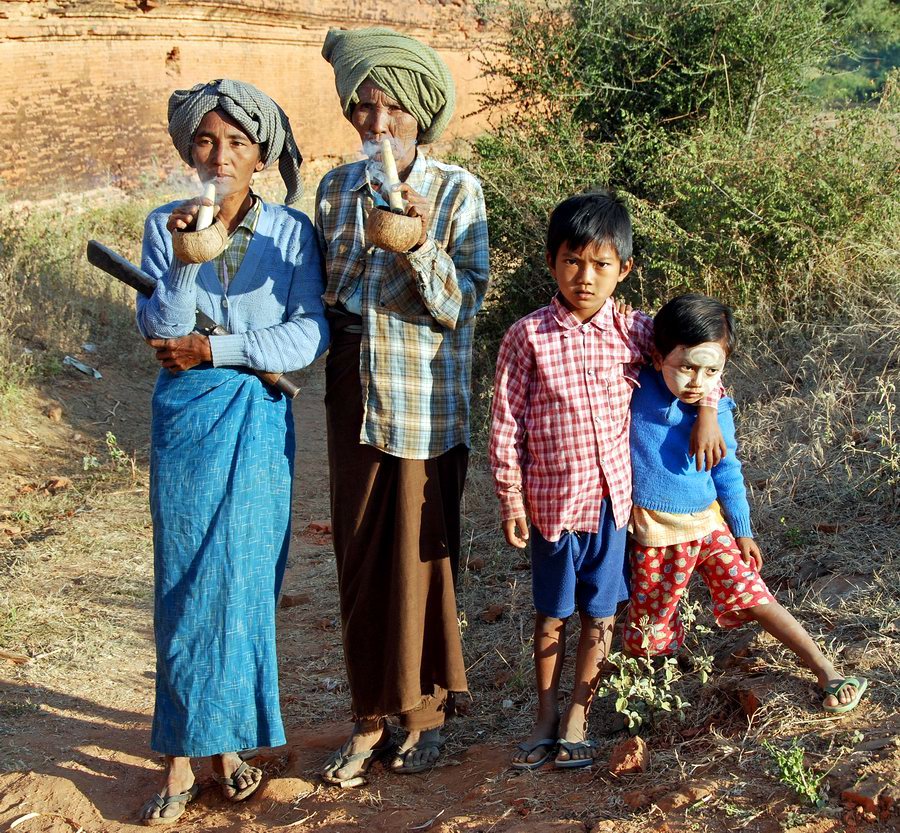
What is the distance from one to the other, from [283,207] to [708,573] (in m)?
1.65

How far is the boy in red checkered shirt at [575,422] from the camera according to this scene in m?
2.70

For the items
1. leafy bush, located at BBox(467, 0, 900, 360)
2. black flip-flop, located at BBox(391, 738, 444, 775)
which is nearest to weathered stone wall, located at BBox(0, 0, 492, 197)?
leafy bush, located at BBox(467, 0, 900, 360)

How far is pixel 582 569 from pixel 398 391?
734 millimetres

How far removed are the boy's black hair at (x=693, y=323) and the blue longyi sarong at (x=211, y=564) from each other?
46.3 inches

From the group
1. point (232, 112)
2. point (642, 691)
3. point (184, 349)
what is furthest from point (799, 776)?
point (232, 112)

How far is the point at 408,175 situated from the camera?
2.80 metres

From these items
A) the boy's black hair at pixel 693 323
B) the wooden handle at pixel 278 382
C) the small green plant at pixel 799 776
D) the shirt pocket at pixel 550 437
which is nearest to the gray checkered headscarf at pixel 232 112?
the wooden handle at pixel 278 382

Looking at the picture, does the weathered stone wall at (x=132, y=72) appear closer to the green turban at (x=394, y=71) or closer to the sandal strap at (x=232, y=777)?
the green turban at (x=394, y=71)

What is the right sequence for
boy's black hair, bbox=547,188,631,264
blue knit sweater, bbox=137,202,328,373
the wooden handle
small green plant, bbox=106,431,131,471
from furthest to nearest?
1. small green plant, bbox=106,431,131,471
2. the wooden handle
3. blue knit sweater, bbox=137,202,328,373
4. boy's black hair, bbox=547,188,631,264

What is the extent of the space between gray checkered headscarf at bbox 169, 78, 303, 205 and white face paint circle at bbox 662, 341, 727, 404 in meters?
1.29

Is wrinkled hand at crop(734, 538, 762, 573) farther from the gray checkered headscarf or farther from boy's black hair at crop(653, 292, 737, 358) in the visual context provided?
the gray checkered headscarf

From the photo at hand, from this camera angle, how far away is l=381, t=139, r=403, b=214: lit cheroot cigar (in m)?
2.51

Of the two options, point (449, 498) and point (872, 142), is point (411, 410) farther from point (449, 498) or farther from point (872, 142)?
point (872, 142)

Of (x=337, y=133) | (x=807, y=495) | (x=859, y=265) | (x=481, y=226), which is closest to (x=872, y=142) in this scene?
(x=859, y=265)
